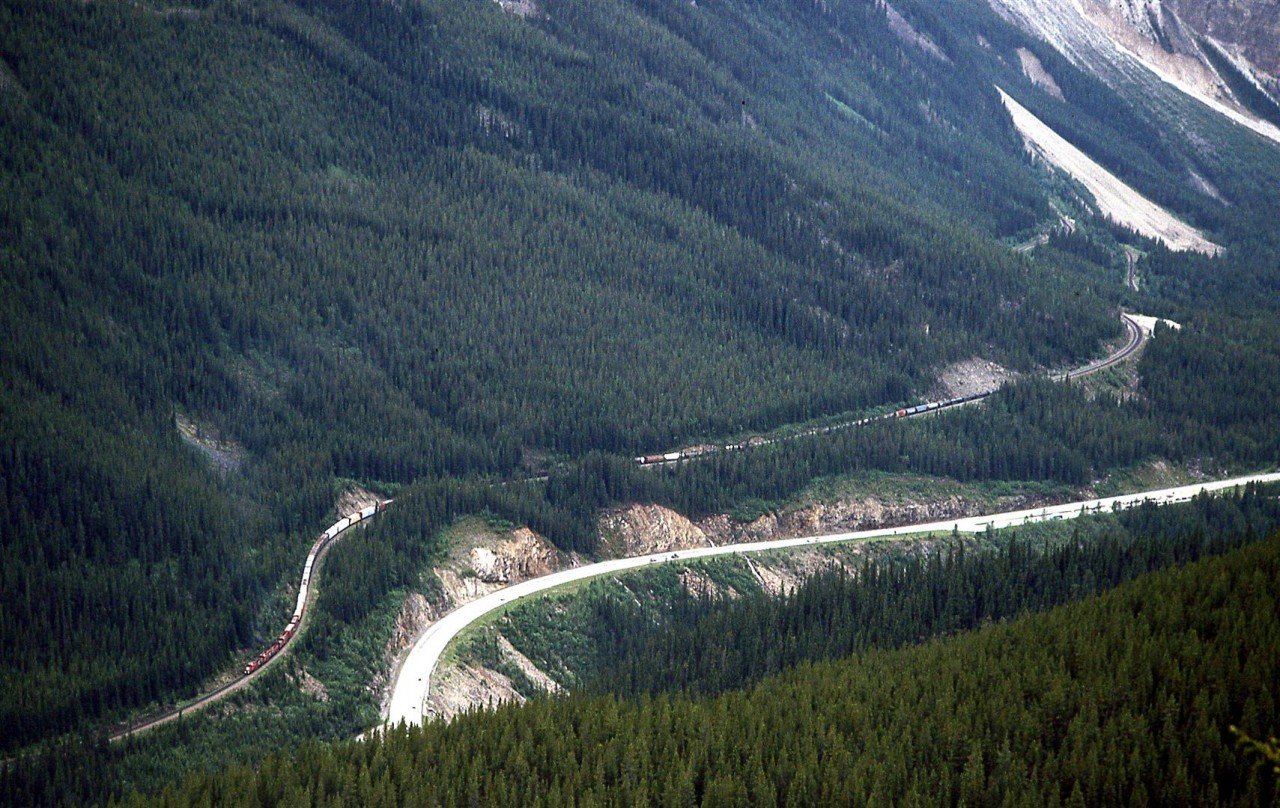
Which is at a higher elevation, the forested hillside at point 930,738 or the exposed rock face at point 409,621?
the forested hillside at point 930,738

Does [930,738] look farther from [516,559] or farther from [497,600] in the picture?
[516,559]

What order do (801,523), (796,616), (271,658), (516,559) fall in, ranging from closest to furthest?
(271,658), (796,616), (516,559), (801,523)

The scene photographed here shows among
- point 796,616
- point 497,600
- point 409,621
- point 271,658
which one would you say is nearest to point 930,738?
point 796,616

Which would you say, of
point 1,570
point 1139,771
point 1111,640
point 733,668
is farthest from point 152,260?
point 1139,771

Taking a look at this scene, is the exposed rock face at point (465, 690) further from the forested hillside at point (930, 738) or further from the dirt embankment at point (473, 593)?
the forested hillside at point (930, 738)

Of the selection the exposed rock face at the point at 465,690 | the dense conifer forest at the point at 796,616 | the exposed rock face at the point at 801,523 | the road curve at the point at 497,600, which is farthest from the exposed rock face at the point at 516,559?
the exposed rock face at the point at 801,523
